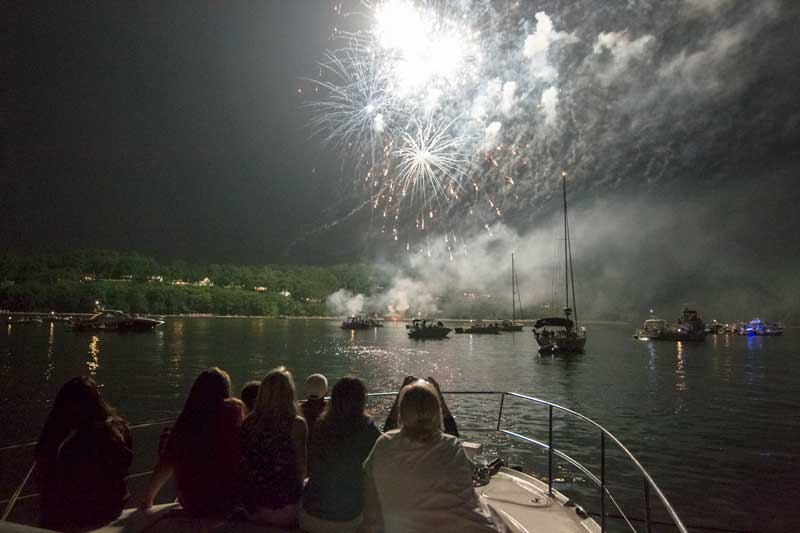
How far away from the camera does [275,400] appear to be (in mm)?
4184

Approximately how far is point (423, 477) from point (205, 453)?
1.93m

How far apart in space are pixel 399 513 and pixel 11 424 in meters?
30.5

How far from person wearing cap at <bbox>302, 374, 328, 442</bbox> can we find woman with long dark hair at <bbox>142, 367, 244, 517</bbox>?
51.3 inches

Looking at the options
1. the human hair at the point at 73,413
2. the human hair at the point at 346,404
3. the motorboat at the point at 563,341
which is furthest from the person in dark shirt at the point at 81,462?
the motorboat at the point at 563,341

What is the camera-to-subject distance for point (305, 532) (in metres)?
4.03

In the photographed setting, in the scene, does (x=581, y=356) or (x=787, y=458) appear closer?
(x=787, y=458)

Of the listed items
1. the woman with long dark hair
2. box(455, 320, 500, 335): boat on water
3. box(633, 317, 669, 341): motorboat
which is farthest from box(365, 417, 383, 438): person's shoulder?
box(455, 320, 500, 335): boat on water

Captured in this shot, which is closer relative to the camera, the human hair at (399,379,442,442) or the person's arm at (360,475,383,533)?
the human hair at (399,379,442,442)

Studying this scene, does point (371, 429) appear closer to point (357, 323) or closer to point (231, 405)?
point (231, 405)

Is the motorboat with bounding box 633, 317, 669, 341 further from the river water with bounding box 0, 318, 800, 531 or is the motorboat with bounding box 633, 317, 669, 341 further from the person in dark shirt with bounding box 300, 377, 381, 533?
the person in dark shirt with bounding box 300, 377, 381, 533

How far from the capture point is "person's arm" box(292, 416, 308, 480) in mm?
4230

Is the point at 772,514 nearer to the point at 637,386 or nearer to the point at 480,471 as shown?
the point at 480,471

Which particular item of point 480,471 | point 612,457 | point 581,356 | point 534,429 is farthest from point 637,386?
point 480,471

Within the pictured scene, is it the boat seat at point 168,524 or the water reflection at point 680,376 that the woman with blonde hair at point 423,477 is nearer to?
the boat seat at point 168,524
